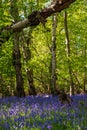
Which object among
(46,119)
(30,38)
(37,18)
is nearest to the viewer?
(37,18)

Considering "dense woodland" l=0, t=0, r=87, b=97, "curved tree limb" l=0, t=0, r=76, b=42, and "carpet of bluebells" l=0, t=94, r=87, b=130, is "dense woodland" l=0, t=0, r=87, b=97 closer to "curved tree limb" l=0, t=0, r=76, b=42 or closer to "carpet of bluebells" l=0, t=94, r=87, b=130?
"curved tree limb" l=0, t=0, r=76, b=42

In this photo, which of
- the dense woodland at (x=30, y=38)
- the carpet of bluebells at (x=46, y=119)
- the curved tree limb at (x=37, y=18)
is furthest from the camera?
the dense woodland at (x=30, y=38)

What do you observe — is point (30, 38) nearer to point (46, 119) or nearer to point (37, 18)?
point (46, 119)

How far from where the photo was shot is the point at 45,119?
7926mm

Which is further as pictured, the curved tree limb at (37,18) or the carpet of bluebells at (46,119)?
the carpet of bluebells at (46,119)

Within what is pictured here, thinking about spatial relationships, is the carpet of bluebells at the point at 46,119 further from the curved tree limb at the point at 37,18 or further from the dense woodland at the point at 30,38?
the curved tree limb at the point at 37,18

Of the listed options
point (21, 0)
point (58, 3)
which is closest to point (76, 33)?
point (21, 0)

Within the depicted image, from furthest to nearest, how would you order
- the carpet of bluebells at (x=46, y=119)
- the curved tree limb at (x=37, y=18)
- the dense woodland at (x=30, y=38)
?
the dense woodland at (x=30, y=38)
the carpet of bluebells at (x=46, y=119)
the curved tree limb at (x=37, y=18)

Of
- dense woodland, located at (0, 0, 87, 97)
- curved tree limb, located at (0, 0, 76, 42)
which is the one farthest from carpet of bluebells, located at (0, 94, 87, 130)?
curved tree limb, located at (0, 0, 76, 42)

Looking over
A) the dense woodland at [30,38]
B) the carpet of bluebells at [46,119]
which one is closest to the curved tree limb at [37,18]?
the dense woodland at [30,38]

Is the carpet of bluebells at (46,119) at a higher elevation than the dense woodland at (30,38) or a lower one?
lower

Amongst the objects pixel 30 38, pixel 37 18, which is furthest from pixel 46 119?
pixel 30 38

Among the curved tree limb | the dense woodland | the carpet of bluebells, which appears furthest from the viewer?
the dense woodland

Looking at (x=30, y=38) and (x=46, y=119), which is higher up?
(x=30, y=38)
